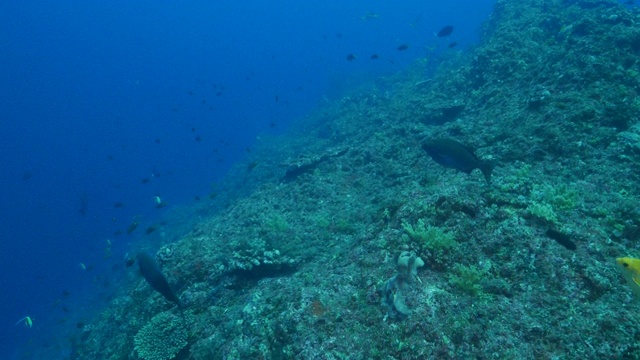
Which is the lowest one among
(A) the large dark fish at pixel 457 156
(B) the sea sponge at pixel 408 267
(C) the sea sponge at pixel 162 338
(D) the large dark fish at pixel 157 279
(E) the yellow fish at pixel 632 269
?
(C) the sea sponge at pixel 162 338

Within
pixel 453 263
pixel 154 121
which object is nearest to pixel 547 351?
pixel 453 263

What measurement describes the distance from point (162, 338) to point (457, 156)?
21.1 feet

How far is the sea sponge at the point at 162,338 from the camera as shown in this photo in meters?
6.15

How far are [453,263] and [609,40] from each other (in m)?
Result: 10.5

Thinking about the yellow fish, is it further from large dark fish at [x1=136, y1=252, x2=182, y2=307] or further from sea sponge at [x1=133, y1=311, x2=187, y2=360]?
sea sponge at [x1=133, y1=311, x2=187, y2=360]

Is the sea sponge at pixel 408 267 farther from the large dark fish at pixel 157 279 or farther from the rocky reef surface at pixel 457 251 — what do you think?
the large dark fish at pixel 157 279

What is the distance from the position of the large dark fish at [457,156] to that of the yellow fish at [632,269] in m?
1.93

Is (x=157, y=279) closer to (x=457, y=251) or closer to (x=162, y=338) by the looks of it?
(x=162, y=338)

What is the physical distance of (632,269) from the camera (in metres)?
3.47

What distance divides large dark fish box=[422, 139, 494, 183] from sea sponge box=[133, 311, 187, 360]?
561 cm

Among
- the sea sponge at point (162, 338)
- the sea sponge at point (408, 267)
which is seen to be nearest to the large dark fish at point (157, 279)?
the sea sponge at point (162, 338)

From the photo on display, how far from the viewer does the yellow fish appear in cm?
344

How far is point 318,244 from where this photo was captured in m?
8.34

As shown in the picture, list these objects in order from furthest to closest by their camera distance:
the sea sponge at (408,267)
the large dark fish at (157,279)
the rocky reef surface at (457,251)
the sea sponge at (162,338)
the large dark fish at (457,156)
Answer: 1. the sea sponge at (162,338)
2. the large dark fish at (157,279)
3. the large dark fish at (457,156)
4. the sea sponge at (408,267)
5. the rocky reef surface at (457,251)
